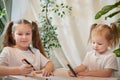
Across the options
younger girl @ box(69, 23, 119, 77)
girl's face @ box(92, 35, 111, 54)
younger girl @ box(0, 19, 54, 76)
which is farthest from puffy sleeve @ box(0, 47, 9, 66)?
girl's face @ box(92, 35, 111, 54)

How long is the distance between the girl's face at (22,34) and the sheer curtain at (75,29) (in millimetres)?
494

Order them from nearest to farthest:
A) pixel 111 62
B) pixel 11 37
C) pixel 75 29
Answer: pixel 111 62, pixel 11 37, pixel 75 29

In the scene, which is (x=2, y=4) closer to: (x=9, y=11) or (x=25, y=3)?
(x=9, y=11)

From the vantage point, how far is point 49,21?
6.19 feet

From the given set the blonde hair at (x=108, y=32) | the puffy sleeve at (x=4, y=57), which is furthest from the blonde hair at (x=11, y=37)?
the blonde hair at (x=108, y=32)

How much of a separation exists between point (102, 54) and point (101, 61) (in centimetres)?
5

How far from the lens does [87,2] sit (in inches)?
71.2

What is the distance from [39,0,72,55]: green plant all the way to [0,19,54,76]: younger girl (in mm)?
270

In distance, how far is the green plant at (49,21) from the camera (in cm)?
183

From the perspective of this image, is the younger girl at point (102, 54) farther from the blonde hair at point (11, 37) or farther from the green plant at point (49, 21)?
the green plant at point (49, 21)


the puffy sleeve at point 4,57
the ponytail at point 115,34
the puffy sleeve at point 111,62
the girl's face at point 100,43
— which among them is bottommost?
the puffy sleeve at point 111,62

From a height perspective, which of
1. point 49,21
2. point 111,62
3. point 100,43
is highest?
point 49,21

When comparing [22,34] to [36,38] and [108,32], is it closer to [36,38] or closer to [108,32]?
[36,38]

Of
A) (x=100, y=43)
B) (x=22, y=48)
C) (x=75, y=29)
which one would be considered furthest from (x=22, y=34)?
(x=75, y=29)
